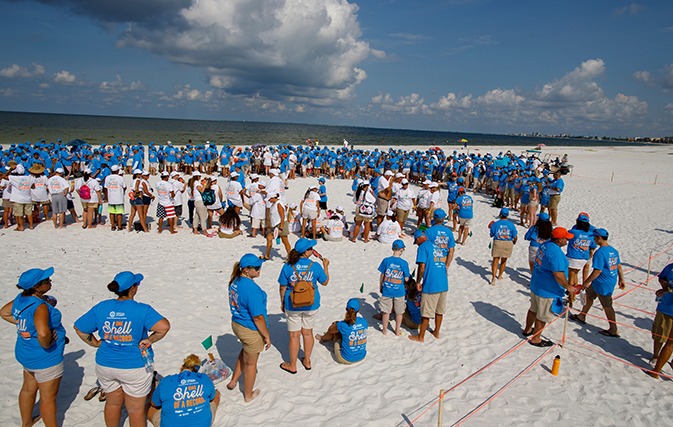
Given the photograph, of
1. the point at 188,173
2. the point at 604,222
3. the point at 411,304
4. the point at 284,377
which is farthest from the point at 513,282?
the point at 188,173

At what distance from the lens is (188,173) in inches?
806

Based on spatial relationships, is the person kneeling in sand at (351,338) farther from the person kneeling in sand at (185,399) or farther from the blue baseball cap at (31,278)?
the blue baseball cap at (31,278)

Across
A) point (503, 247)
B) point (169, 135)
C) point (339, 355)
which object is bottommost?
point (339, 355)

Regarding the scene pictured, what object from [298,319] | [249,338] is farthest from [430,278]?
[249,338]

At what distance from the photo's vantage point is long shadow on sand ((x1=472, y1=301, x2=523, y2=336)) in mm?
5731

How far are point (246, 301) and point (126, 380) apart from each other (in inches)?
46.9

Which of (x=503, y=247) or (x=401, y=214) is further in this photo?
(x=401, y=214)

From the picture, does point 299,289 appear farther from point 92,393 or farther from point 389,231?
point 389,231

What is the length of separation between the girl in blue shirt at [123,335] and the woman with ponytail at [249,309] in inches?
29.2

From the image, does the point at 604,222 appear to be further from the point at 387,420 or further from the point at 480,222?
the point at 387,420

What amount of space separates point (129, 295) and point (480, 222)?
11.8 m

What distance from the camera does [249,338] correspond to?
3.53 meters

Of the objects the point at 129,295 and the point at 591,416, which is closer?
the point at 129,295

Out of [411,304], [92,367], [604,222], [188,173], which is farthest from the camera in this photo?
[188,173]
